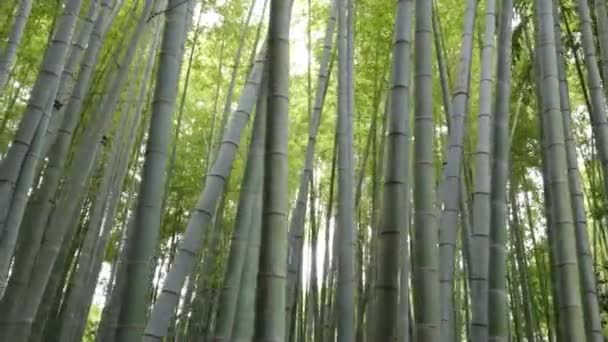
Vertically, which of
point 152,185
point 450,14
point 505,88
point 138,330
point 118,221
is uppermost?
point 450,14

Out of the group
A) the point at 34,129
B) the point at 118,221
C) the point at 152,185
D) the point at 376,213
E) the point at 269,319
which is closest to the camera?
the point at 269,319

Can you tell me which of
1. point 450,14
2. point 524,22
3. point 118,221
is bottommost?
point 118,221

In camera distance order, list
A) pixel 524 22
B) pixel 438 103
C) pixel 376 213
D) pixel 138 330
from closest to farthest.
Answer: pixel 138 330, pixel 524 22, pixel 376 213, pixel 438 103

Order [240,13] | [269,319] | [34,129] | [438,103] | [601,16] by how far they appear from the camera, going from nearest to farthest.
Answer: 1. [269,319]
2. [34,129]
3. [601,16]
4. [438,103]
5. [240,13]

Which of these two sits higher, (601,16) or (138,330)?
(601,16)

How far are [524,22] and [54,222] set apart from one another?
2.96 meters

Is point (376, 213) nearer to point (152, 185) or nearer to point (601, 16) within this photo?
point (601, 16)

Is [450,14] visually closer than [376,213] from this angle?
No

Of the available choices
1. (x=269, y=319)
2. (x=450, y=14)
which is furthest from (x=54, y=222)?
(x=450, y=14)

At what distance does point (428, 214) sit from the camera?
1.70 metres

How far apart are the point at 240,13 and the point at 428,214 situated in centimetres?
412

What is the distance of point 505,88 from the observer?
2.36 m

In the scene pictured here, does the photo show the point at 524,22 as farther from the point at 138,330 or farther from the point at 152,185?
the point at 138,330

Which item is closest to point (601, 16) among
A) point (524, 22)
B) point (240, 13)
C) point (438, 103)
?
point (524, 22)
